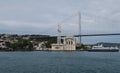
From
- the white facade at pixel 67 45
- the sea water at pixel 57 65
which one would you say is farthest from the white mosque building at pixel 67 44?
the sea water at pixel 57 65

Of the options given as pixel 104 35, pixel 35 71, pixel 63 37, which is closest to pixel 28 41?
pixel 63 37

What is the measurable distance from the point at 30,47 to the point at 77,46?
16166mm

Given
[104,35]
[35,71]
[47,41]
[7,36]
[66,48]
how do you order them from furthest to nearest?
[7,36]
[47,41]
[66,48]
[104,35]
[35,71]

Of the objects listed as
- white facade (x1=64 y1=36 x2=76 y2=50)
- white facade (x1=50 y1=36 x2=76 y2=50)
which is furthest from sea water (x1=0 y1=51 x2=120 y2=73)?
white facade (x1=50 y1=36 x2=76 y2=50)

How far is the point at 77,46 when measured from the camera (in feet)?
465

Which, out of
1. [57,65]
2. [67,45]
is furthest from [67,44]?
[57,65]

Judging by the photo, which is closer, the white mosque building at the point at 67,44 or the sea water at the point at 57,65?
the sea water at the point at 57,65

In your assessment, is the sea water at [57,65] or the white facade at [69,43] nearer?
the sea water at [57,65]

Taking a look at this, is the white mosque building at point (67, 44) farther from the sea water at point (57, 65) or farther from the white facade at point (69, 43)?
the sea water at point (57, 65)

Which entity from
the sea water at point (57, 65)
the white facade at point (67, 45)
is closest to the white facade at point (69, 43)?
the white facade at point (67, 45)

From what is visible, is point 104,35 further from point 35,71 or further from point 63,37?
point 35,71

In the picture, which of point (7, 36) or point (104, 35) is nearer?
point (104, 35)

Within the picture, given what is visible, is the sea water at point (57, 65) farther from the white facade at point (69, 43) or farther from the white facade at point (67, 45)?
the white facade at point (67, 45)

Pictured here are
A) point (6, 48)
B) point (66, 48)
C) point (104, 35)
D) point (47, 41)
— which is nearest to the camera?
point (104, 35)
